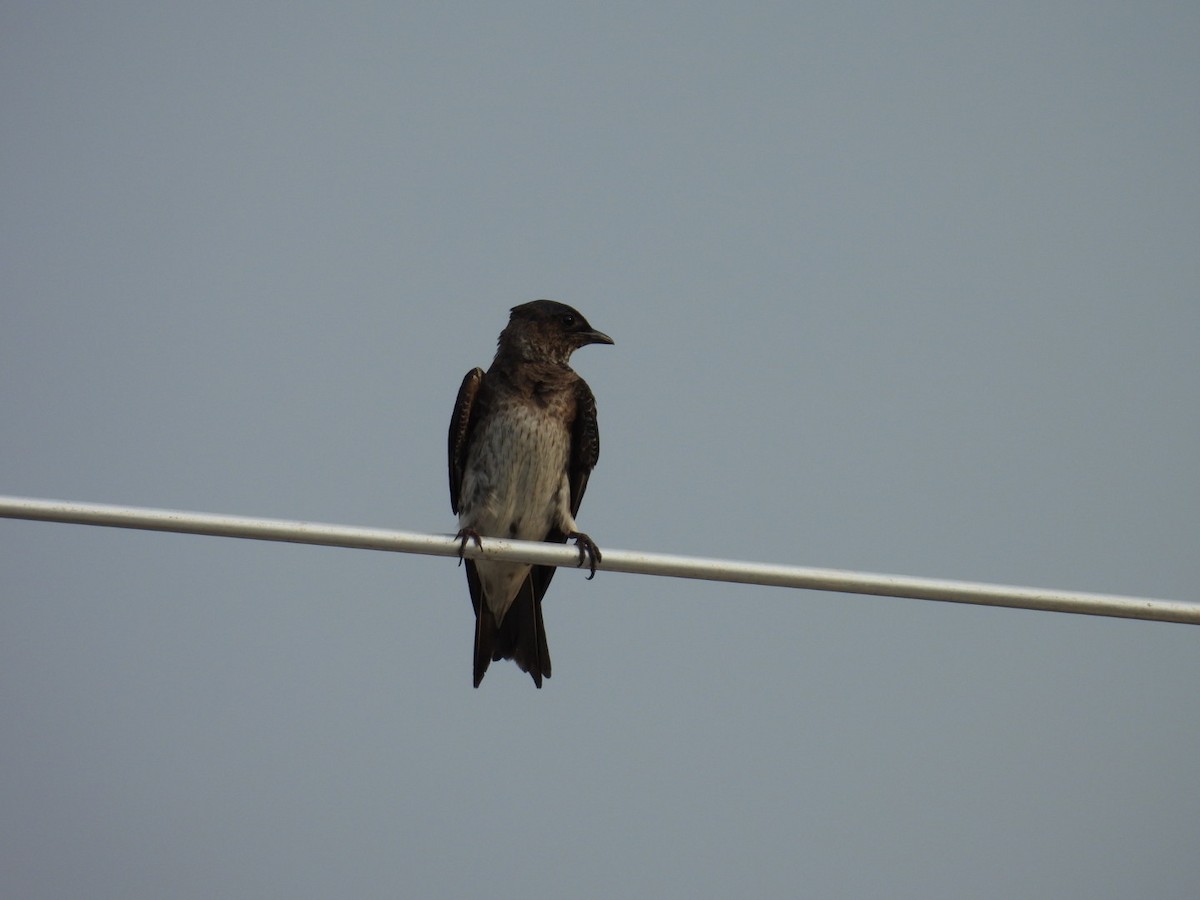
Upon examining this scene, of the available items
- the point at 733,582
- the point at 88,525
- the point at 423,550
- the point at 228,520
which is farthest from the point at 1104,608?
the point at 88,525

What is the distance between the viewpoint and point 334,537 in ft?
15.7

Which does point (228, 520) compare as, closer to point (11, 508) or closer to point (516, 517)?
point (11, 508)

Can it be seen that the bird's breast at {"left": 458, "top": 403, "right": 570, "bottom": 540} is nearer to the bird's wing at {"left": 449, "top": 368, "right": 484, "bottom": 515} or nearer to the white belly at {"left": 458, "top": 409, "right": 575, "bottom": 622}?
the white belly at {"left": 458, "top": 409, "right": 575, "bottom": 622}

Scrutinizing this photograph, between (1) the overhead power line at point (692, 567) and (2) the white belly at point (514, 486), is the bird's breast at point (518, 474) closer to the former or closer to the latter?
(2) the white belly at point (514, 486)

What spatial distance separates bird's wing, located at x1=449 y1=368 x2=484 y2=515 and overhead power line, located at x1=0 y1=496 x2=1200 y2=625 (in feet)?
10.9

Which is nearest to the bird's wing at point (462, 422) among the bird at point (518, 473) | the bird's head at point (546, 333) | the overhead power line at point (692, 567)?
the bird at point (518, 473)

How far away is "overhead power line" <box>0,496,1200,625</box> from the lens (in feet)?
15.0

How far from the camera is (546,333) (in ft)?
28.6

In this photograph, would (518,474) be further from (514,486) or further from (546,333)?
(546,333)

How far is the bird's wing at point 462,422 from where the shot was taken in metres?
8.30

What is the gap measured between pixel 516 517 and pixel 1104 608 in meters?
3.95

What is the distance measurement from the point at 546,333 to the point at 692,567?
402cm

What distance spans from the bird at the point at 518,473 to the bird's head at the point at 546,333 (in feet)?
0.06

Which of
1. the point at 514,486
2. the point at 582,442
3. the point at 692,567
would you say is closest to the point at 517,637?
the point at 514,486
